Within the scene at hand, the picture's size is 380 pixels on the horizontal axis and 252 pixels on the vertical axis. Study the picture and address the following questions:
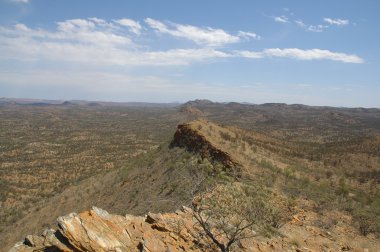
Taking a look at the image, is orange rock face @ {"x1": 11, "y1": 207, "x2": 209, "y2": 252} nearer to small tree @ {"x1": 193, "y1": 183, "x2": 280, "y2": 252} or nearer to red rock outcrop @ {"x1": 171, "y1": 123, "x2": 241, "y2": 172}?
small tree @ {"x1": 193, "y1": 183, "x2": 280, "y2": 252}

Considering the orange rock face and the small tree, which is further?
the small tree

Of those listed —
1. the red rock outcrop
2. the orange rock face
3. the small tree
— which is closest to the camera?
the orange rock face

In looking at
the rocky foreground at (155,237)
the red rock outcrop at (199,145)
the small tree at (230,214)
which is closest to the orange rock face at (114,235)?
the rocky foreground at (155,237)

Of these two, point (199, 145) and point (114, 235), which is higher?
point (199, 145)

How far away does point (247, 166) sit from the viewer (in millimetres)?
19000

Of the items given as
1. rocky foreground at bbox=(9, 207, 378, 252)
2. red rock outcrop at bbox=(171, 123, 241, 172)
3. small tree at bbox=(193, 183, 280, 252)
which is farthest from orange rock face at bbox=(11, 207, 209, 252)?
red rock outcrop at bbox=(171, 123, 241, 172)

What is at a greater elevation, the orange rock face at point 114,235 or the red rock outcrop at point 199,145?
the red rock outcrop at point 199,145

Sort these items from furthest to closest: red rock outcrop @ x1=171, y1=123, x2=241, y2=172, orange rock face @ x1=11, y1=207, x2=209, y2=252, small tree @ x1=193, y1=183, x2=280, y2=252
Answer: red rock outcrop @ x1=171, y1=123, x2=241, y2=172 < small tree @ x1=193, y1=183, x2=280, y2=252 < orange rock face @ x1=11, y1=207, x2=209, y2=252

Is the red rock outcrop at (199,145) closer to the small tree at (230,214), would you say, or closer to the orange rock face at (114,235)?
the small tree at (230,214)

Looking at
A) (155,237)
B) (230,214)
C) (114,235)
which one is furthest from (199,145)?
(114,235)

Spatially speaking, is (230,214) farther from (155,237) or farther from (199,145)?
(199,145)

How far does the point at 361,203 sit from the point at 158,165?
12.2 meters

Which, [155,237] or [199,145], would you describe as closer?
[155,237]

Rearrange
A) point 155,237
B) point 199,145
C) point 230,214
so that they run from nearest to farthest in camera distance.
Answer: point 155,237, point 230,214, point 199,145
